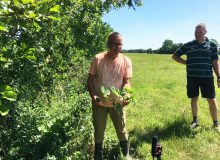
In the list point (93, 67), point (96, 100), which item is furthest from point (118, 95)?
point (93, 67)

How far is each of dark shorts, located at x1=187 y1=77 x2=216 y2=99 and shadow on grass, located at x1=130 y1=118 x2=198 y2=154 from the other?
0.75 meters

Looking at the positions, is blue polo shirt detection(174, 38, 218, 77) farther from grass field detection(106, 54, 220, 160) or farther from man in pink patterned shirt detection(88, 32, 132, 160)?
man in pink patterned shirt detection(88, 32, 132, 160)

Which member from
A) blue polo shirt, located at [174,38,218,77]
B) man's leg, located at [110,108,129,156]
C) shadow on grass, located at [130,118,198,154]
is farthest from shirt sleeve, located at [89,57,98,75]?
blue polo shirt, located at [174,38,218,77]

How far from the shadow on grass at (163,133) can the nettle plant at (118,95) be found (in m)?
2.00

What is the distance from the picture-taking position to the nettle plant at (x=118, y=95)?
558 centimetres

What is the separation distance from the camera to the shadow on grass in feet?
26.6

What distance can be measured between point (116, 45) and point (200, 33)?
10.5 ft

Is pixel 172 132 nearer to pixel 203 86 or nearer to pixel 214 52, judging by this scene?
pixel 203 86

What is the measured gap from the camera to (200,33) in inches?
338

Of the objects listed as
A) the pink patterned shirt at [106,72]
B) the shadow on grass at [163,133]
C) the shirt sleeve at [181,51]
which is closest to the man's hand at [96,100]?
→ the pink patterned shirt at [106,72]

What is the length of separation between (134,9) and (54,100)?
258 inches

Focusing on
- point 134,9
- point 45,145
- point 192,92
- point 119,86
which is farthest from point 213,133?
point 134,9

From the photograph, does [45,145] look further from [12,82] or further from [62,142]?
[12,82]

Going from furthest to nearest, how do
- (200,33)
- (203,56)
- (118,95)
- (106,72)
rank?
(203,56), (200,33), (106,72), (118,95)
